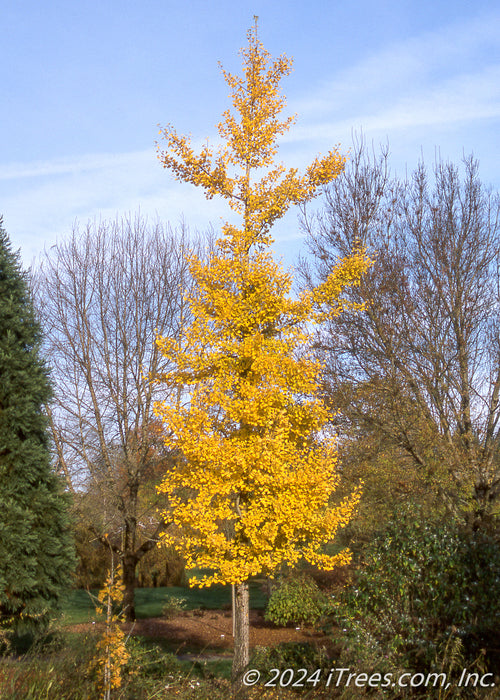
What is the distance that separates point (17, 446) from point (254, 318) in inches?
165

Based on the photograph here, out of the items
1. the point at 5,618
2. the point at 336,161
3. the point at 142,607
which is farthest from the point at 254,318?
the point at 142,607

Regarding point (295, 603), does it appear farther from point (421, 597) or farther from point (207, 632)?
point (421, 597)

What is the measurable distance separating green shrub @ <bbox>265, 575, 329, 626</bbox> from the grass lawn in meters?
4.04

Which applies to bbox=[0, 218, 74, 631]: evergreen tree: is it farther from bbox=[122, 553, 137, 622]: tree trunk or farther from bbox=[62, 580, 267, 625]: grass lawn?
bbox=[62, 580, 267, 625]: grass lawn

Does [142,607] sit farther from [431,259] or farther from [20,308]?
[431,259]

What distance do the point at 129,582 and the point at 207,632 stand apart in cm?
241

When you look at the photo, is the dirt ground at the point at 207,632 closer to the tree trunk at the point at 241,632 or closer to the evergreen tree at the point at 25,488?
the tree trunk at the point at 241,632

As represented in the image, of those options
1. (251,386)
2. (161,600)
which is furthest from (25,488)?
(161,600)

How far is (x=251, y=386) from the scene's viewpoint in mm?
8500

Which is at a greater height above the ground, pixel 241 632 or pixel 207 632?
pixel 241 632

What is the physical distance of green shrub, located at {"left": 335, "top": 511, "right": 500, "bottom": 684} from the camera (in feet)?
20.4

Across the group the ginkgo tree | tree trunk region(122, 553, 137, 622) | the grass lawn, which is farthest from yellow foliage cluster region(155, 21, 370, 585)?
the grass lawn

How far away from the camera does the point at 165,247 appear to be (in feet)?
54.9

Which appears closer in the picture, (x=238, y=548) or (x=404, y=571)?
(x=404, y=571)
